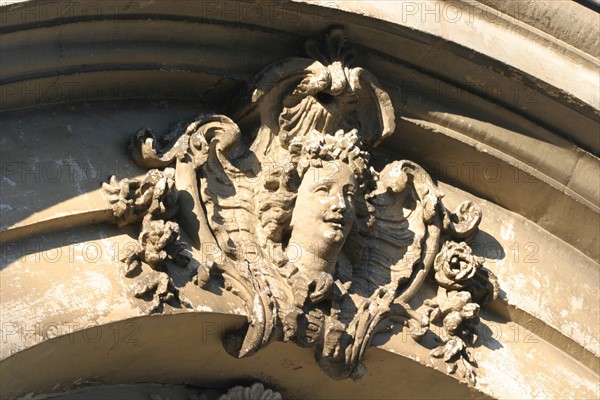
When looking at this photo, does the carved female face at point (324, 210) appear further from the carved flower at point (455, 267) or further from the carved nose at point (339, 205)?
the carved flower at point (455, 267)

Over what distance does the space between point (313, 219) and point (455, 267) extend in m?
0.63

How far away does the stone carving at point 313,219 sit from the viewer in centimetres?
480

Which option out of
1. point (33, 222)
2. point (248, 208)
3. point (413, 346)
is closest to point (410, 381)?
point (413, 346)

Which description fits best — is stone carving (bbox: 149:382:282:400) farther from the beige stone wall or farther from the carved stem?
the carved stem

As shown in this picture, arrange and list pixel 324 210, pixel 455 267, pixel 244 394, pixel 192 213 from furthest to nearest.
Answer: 1. pixel 455 267
2. pixel 244 394
3. pixel 324 210
4. pixel 192 213

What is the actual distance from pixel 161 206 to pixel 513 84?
1.42 m

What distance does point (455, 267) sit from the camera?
5316 millimetres

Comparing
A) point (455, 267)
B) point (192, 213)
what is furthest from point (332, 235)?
point (455, 267)

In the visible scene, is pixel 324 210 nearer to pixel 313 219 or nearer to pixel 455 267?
pixel 313 219

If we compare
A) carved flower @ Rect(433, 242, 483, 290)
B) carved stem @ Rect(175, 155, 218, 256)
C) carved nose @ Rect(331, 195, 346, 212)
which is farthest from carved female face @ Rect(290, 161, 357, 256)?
carved flower @ Rect(433, 242, 483, 290)

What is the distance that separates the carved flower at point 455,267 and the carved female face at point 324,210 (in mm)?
446

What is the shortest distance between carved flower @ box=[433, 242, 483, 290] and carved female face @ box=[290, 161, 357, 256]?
17.6 inches

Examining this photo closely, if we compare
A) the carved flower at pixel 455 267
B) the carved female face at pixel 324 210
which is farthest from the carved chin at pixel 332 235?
the carved flower at pixel 455 267

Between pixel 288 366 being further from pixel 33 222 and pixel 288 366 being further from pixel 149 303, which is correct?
pixel 33 222
